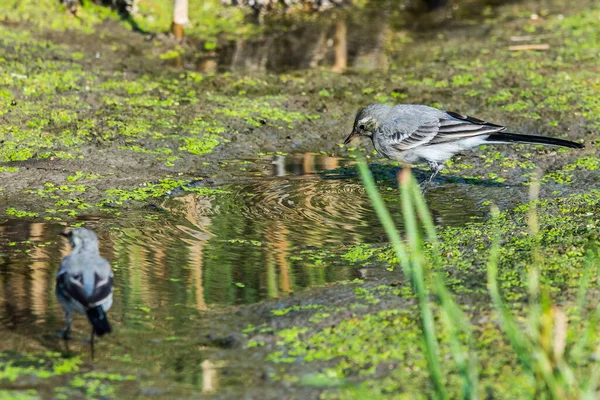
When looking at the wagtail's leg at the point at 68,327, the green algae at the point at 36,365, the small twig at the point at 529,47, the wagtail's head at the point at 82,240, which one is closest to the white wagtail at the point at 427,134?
the wagtail's head at the point at 82,240

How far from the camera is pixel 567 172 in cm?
886

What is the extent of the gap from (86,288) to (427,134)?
4210 mm

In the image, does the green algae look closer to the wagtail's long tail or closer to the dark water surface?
the dark water surface

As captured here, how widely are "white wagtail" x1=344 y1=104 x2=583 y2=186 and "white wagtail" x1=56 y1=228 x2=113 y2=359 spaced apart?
362cm

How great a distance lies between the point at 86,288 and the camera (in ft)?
16.8

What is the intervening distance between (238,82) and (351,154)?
2279 millimetres

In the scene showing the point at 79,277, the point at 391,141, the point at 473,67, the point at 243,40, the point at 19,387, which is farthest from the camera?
the point at 243,40

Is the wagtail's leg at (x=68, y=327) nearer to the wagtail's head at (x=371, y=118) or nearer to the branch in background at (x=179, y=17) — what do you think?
the wagtail's head at (x=371, y=118)

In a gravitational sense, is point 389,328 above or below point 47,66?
below

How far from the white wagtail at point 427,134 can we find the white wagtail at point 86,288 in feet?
11.9

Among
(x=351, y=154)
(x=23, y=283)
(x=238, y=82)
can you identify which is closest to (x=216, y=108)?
(x=238, y=82)

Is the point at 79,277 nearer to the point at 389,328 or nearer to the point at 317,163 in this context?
the point at 389,328

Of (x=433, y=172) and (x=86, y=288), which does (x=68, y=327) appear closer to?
(x=86, y=288)

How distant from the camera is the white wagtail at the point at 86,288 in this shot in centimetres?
511
